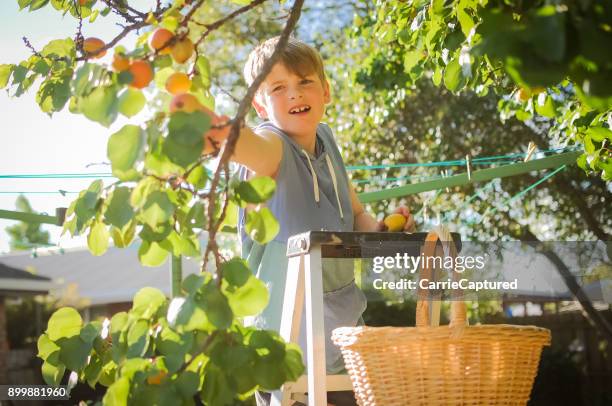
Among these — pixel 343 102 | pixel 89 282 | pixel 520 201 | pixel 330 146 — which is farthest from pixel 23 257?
pixel 330 146

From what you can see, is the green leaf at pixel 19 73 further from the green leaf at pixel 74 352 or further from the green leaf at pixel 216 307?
the green leaf at pixel 216 307

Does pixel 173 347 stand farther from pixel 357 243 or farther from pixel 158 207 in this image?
pixel 357 243

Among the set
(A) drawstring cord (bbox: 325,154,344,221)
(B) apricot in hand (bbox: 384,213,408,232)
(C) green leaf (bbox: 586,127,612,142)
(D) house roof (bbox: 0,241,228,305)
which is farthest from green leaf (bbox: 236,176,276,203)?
(D) house roof (bbox: 0,241,228,305)

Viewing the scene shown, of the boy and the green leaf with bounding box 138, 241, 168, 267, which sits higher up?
the boy

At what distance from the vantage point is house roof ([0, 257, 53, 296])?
8.04m

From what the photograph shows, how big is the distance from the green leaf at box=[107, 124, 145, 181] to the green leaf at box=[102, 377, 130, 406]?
0.90ft

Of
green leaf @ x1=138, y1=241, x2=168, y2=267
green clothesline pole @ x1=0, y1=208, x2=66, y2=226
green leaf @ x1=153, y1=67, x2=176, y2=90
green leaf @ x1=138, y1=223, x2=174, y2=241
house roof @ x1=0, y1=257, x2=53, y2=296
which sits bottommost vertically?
green leaf @ x1=138, y1=241, x2=168, y2=267

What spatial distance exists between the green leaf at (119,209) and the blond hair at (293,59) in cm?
79

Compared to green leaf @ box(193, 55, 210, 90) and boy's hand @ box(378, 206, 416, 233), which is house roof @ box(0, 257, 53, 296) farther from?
green leaf @ box(193, 55, 210, 90)

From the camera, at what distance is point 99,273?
30.1ft

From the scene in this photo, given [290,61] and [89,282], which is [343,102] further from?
[89,282]

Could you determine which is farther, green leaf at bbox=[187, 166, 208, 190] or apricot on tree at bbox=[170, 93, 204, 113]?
green leaf at bbox=[187, 166, 208, 190]

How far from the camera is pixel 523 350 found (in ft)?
4.06

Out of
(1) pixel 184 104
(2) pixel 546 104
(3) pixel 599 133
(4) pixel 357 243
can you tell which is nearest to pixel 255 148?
(4) pixel 357 243
